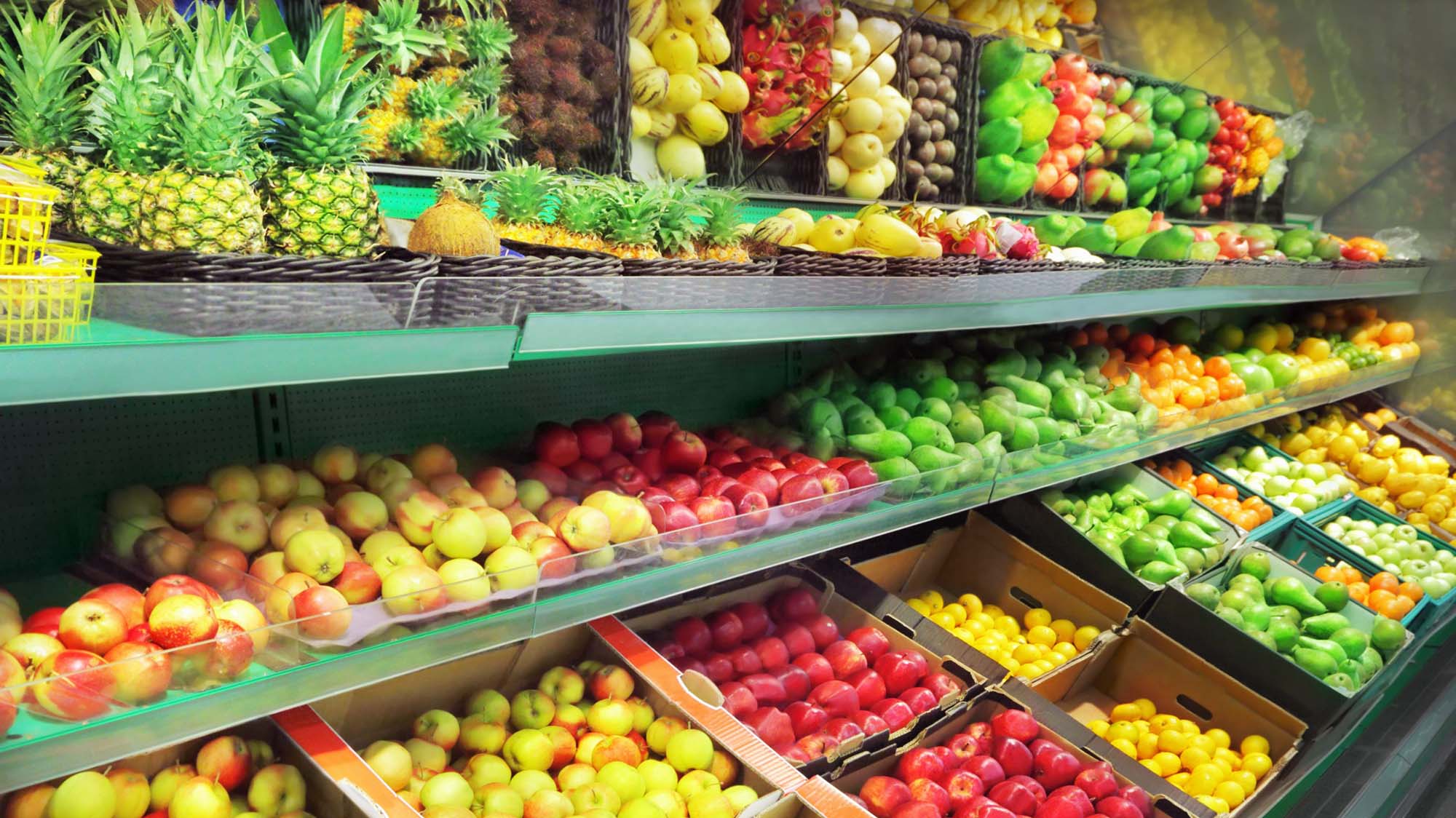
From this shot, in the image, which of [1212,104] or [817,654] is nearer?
[817,654]

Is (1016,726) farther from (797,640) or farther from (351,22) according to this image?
(351,22)

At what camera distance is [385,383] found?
2027mm

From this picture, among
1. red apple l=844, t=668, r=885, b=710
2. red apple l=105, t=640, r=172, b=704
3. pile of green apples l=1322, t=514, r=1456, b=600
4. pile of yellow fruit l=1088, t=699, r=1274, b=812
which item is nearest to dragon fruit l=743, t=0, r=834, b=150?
red apple l=844, t=668, r=885, b=710

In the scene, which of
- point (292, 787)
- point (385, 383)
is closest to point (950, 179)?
point (385, 383)

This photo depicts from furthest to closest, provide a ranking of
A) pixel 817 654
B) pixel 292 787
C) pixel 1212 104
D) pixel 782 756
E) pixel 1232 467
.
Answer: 1. pixel 1212 104
2. pixel 1232 467
3. pixel 817 654
4. pixel 782 756
5. pixel 292 787

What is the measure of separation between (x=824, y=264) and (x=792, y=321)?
19 cm

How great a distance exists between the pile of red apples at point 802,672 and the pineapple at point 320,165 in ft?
3.64

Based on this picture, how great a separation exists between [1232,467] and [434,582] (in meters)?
3.57

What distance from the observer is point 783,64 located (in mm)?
2756

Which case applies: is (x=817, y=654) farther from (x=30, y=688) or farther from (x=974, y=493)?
(x=30, y=688)

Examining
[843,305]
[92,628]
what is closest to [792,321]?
[843,305]

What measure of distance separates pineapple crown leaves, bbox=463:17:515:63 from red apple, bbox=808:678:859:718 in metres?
1.47

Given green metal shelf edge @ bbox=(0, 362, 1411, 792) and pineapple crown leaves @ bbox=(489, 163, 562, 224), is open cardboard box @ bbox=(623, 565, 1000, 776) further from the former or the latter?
pineapple crown leaves @ bbox=(489, 163, 562, 224)

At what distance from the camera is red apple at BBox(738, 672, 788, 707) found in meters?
2.11
